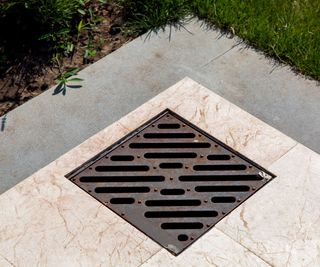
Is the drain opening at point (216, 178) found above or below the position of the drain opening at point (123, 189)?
above

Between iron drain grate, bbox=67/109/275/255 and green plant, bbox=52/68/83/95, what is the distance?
21.7 inches

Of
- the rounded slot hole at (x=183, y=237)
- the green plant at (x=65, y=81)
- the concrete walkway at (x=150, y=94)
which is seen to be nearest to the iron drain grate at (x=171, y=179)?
the rounded slot hole at (x=183, y=237)

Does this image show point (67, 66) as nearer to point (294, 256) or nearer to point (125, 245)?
point (125, 245)

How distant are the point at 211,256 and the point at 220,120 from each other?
95cm

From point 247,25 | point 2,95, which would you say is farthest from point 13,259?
point 247,25

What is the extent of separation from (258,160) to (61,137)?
3.52 feet

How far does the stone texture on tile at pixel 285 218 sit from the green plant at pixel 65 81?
1.28 meters

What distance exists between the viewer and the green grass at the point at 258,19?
5.05 m

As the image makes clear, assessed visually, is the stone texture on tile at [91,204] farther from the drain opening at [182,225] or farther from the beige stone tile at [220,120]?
the drain opening at [182,225]

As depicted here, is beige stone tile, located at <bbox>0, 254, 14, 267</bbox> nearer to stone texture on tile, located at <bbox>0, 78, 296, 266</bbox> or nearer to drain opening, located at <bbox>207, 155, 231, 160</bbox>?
stone texture on tile, located at <bbox>0, 78, 296, 266</bbox>

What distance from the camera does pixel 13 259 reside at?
12.8ft

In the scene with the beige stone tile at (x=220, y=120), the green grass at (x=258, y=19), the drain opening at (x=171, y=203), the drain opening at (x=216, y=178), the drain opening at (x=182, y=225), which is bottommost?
the drain opening at (x=182, y=225)

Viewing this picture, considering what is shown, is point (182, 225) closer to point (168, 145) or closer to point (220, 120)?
point (168, 145)

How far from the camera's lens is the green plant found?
481 cm
